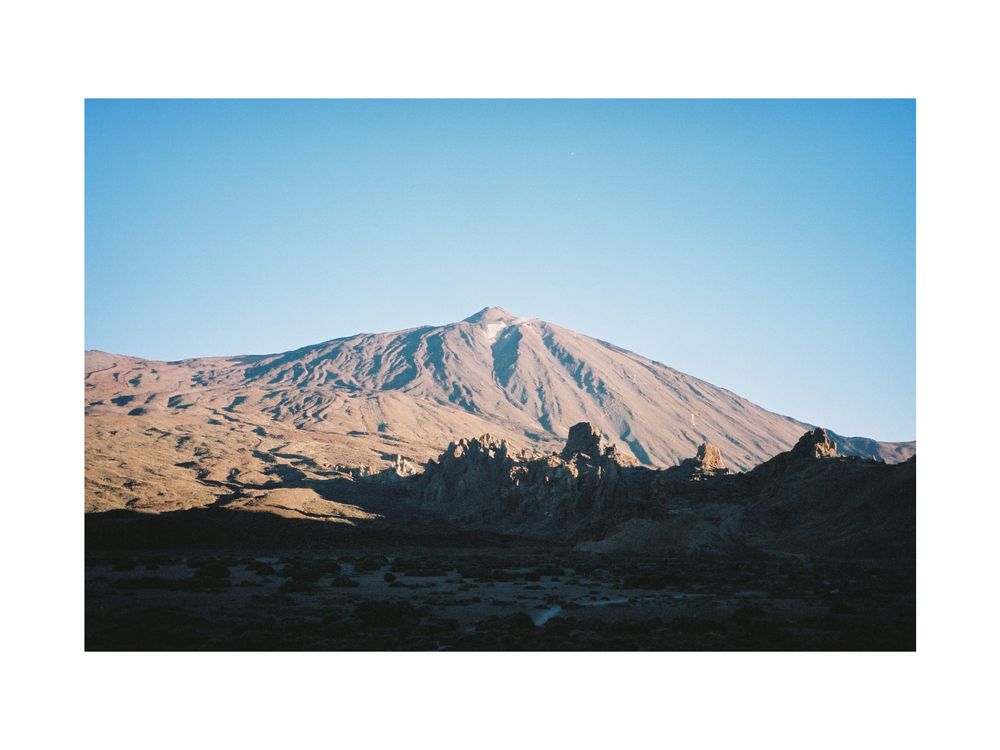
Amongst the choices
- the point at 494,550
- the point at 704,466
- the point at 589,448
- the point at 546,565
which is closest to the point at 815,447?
the point at 704,466

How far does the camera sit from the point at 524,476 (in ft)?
272

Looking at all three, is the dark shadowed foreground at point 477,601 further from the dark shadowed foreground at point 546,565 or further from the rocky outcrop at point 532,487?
the rocky outcrop at point 532,487

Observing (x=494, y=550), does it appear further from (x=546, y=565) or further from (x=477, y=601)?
(x=477, y=601)

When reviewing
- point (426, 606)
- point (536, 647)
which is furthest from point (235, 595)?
point (536, 647)

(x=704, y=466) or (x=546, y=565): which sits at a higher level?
(x=704, y=466)

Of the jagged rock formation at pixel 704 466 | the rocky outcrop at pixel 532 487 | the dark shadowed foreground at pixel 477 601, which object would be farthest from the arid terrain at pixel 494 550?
the jagged rock formation at pixel 704 466

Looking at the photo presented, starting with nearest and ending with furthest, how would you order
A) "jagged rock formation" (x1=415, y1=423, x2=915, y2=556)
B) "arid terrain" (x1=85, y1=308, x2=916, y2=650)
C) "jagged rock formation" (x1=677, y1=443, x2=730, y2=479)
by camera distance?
"arid terrain" (x1=85, y1=308, x2=916, y2=650) < "jagged rock formation" (x1=415, y1=423, x2=915, y2=556) < "jagged rock formation" (x1=677, y1=443, x2=730, y2=479)

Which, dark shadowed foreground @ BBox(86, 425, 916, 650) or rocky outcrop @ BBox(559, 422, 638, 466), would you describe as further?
rocky outcrop @ BBox(559, 422, 638, 466)

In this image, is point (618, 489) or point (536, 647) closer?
point (536, 647)

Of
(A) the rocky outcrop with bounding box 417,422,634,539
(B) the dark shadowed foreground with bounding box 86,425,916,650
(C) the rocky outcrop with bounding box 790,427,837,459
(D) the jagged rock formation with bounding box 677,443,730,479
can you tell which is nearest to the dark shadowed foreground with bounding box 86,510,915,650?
(B) the dark shadowed foreground with bounding box 86,425,916,650

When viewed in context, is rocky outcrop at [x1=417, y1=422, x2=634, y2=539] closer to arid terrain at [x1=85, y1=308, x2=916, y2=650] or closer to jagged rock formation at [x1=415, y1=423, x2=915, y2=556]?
jagged rock formation at [x1=415, y1=423, x2=915, y2=556]

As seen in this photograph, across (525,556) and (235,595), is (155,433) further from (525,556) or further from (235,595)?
(235,595)

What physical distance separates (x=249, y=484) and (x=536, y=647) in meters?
83.7

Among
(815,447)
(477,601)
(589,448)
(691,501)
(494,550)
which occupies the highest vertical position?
(815,447)
